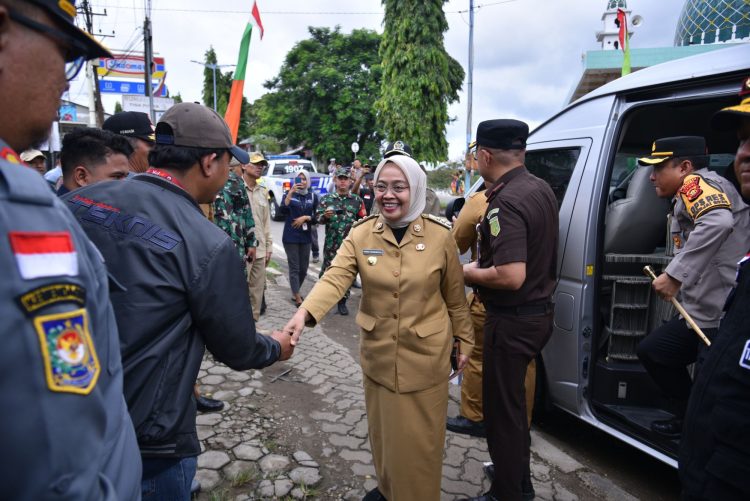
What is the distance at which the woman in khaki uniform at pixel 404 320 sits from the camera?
2307 millimetres

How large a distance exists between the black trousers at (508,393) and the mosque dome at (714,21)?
10.8 m

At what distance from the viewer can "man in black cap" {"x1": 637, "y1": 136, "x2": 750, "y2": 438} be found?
2639 mm

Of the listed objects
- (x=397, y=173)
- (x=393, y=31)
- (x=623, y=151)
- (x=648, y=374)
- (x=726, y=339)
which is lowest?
(x=648, y=374)

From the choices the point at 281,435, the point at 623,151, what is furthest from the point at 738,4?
the point at 281,435

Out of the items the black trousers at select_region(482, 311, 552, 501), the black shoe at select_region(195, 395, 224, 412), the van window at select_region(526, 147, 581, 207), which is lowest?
the black shoe at select_region(195, 395, 224, 412)

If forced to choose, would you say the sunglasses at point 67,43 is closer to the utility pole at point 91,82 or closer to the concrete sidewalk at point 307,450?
the concrete sidewalk at point 307,450

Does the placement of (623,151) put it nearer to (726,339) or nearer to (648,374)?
(648,374)

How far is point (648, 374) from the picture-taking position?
3.17m

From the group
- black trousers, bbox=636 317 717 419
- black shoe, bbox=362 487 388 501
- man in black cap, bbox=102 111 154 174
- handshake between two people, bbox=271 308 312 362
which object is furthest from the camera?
man in black cap, bbox=102 111 154 174

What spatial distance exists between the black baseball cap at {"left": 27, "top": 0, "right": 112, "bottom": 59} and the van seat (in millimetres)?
3376

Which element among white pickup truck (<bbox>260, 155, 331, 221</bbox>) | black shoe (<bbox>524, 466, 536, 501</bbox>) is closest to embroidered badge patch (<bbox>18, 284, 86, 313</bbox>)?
black shoe (<bbox>524, 466, 536, 501</bbox>)

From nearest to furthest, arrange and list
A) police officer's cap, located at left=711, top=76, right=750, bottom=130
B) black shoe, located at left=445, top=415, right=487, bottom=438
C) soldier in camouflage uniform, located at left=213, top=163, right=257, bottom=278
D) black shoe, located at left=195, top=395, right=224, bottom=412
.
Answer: police officer's cap, located at left=711, top=76, right=750, bottom=130 → black shoe, located at left=445, top=415, right=487, bottom=438 → black shoe, located at left=195, top=395, right=224, bottom=412 → soldier in camouflage uniform, located at left=213, top=163, right=257, bottom=278

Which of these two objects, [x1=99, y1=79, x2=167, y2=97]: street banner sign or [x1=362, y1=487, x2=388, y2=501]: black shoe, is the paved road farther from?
[x1=99, y1=79, x2=167, y2=97]: street banner sign

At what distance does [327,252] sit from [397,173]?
15.1ft
